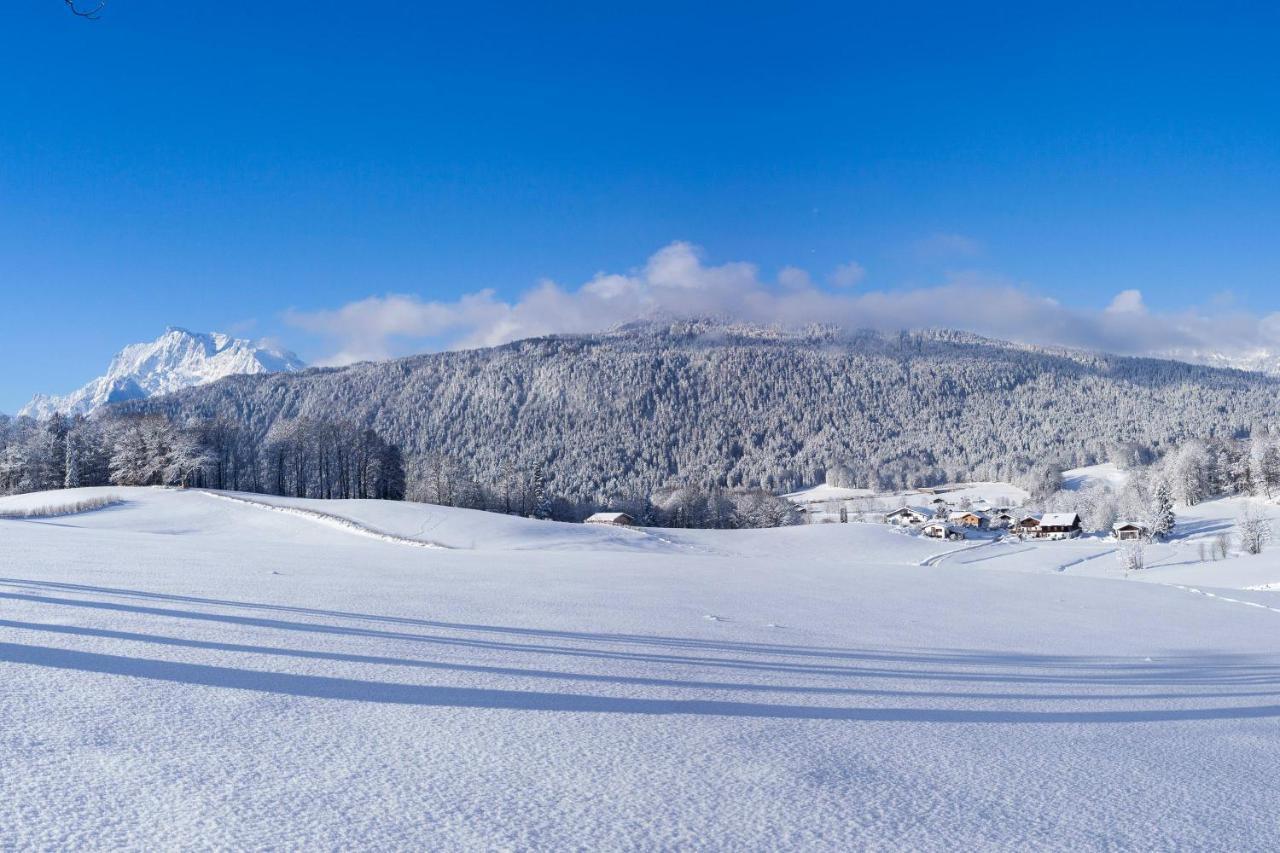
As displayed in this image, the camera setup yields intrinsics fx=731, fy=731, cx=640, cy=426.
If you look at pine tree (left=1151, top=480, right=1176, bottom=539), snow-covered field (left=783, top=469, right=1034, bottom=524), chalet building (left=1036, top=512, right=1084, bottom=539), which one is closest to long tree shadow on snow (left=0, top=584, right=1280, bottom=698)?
pine tree (left=1151, top=480, right=1176, bottom=539)

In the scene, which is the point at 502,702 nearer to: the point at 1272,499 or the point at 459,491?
the point at 459,491

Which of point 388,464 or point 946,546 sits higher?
point 388,464

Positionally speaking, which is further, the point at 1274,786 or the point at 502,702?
the point at 502,702

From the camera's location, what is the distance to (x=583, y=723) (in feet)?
14.8

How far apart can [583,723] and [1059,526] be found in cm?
12695

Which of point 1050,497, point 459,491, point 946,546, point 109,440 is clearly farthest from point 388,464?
point 1050,497

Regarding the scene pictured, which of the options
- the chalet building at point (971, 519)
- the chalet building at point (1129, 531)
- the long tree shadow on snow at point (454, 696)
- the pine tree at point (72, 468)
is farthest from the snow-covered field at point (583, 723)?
the chalet building at point (971, 519)

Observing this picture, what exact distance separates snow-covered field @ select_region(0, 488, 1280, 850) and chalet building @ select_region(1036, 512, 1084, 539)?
4551 inches

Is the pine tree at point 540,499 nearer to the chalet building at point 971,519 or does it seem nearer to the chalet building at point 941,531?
the chalet building at point 941,531

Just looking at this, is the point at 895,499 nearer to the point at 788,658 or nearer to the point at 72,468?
the point at 72,468

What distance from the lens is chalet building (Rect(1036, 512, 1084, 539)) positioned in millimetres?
112062

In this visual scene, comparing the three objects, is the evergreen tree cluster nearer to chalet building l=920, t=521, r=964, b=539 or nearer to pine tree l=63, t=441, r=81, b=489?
pine tree l=63, t=441, r=81, b=489

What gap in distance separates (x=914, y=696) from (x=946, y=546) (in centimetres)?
6705

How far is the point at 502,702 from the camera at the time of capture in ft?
16.0
